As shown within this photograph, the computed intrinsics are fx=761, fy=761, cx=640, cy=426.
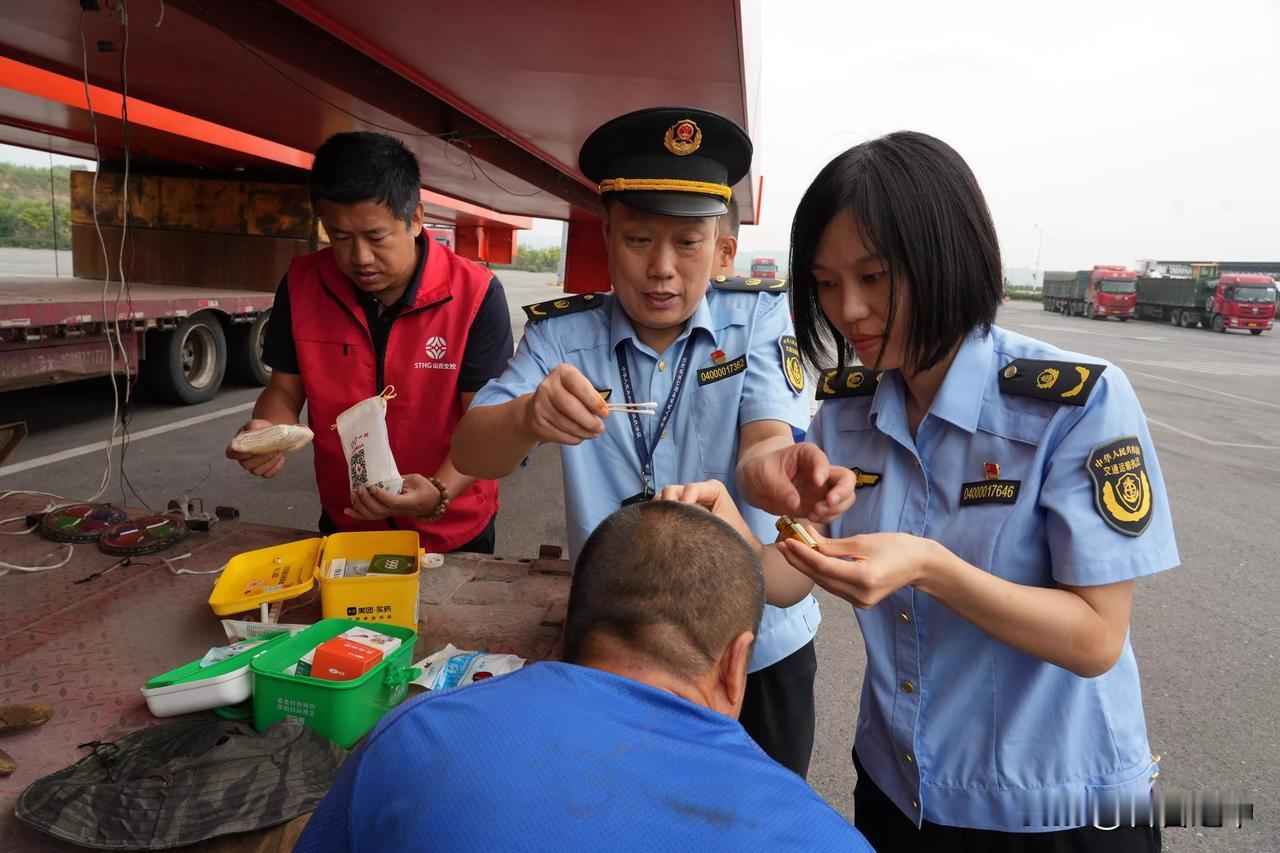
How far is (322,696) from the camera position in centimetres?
151

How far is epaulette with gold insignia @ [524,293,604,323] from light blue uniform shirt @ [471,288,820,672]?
0.06 m

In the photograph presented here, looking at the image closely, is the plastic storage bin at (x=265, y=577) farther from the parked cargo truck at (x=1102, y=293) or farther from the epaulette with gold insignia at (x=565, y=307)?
the parked cargo truck at (x=1102, y=293)

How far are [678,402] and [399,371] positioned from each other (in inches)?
47.2

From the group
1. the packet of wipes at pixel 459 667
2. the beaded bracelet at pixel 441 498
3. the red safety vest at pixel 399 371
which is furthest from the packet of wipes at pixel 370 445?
the packet of wipes at pixel 459 667

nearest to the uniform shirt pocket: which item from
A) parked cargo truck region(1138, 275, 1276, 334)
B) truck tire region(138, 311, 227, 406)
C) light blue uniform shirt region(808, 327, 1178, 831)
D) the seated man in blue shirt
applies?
light blue uniform shirt region(808, 327, 1178, 831)

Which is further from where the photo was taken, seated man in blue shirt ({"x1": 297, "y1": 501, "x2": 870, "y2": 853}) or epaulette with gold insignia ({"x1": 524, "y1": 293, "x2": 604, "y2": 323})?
epaulette with gold insignia ({"x1": 524, "y1": 293, "x2": 604, "y2": 323})

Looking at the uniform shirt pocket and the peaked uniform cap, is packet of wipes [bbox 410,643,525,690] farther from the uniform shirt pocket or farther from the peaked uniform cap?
the peaked uniform cap

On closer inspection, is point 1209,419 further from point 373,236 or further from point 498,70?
point 373,236

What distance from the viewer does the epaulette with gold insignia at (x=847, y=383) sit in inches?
67.2

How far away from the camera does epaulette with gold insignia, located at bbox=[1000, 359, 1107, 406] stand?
1295mm

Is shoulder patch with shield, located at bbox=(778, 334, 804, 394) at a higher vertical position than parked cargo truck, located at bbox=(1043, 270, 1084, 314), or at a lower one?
lower

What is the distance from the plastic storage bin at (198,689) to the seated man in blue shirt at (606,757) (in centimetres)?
68

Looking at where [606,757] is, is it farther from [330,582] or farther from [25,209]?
[25,209]

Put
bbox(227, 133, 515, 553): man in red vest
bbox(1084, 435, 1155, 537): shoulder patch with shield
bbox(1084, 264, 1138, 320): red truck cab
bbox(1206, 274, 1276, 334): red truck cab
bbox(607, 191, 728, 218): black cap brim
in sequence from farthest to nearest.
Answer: bbox(1084, 264, 1138, 320): red truck cab < bbox(1206, 274, 1276, 334): red truck cab < bbox(227, 133, 515, 553): man in red vest < bbox(607, 191, 728, 218): black cap brim < bbox(1084, 435, 1155, 537): shoulder patch with shield
